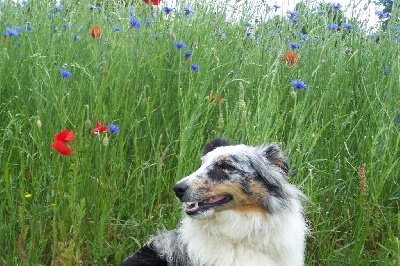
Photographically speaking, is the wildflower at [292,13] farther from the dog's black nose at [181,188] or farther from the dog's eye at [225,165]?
the dog's black nose at [181,188]

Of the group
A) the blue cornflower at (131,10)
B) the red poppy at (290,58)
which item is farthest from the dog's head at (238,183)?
the blue cornflower at (131,10)

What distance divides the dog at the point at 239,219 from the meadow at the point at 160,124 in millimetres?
327

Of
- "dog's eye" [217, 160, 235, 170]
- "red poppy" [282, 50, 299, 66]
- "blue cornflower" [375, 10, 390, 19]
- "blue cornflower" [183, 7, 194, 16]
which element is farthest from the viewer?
"blue cornflower" [375, 10, 390, 19]

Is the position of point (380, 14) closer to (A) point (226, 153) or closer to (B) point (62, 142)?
(A) point (226, 153)

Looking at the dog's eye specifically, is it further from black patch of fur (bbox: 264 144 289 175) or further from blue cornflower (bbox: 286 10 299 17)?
blue cornflower (bbox: 286 10 299 17)

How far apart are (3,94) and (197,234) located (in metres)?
1.92

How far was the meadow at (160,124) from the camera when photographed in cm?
343

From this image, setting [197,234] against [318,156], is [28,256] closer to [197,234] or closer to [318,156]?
[197,234]

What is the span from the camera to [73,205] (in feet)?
9.73

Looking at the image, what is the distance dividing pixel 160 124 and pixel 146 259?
55.2 inches

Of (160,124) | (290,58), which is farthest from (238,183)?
(290,58)

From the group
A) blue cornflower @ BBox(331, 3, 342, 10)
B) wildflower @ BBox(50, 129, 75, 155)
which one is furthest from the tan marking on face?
blue cornflower @ BBox(331, 3, 342, 10)

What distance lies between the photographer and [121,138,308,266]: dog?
3037mm

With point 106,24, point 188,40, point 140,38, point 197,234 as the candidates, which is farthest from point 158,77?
point 197,234
